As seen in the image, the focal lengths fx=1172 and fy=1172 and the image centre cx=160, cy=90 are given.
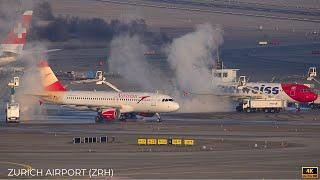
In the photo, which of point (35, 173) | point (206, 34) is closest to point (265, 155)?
point (35, 173)

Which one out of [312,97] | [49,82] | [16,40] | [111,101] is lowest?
[312,97]

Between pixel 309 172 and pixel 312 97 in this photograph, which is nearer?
pixel 309 172

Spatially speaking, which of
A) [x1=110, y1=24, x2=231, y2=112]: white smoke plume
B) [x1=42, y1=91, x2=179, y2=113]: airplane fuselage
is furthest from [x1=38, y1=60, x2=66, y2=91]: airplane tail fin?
[x1=110, y1=24, x2=231, y2=112]: white smoke plume

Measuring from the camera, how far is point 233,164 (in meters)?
68.2

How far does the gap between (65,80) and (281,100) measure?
3580 centimetres

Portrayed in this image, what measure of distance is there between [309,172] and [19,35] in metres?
75.5

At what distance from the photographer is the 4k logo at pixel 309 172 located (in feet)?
201

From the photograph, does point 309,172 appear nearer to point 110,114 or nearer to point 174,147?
point 174,147

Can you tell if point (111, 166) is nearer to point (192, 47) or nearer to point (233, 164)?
point (233, 164)

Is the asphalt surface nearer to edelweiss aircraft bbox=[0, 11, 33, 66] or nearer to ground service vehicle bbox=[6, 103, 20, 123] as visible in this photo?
ground service vehicle bbox=[6, 103, 20, 123]

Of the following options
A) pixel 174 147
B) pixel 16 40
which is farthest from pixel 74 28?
pixel 174 147

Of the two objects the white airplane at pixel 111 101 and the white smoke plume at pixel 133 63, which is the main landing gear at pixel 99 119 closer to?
the white airplane at pixel 111 101

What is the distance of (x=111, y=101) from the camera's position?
110 metres

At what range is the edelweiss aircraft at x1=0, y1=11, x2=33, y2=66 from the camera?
133 m
